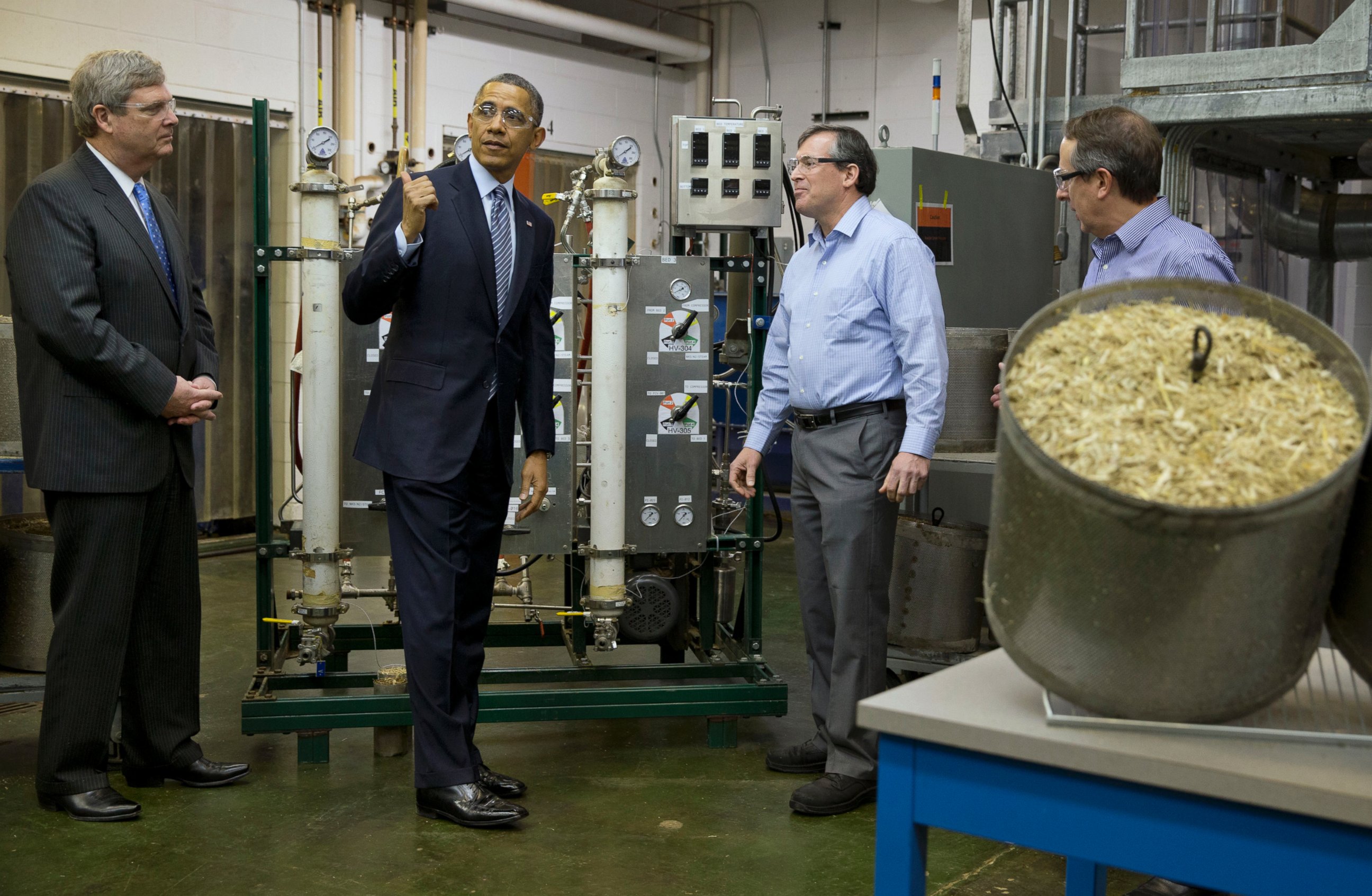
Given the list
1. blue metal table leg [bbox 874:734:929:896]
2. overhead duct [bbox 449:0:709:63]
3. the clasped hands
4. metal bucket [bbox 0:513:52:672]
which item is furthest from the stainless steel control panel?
overhead duct [bbox 449:0:709:63]

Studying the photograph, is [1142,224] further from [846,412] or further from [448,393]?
[448,393]

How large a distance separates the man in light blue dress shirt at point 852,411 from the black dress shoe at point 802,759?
221 mm

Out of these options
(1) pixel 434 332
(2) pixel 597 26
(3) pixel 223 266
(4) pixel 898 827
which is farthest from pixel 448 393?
(2) pixel 597 26

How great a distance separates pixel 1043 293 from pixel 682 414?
193cm

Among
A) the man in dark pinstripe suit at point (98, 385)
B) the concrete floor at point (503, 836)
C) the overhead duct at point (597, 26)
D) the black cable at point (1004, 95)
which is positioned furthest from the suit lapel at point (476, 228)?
the overhead duct at point (597, 26)

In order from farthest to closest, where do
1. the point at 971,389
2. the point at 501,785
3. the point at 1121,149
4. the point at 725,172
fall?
the point at 971,389, the point at 725,172, the point at 501,785, the point at 1121,149

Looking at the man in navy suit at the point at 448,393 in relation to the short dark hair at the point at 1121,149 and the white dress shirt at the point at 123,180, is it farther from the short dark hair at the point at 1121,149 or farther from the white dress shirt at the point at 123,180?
the short dark hair at the point at 1121,149

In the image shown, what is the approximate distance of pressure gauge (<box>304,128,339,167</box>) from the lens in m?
3.19

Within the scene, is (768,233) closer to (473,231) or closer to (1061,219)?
(473,231)

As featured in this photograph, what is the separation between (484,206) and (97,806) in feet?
5.27

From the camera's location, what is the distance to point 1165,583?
3.44 feet

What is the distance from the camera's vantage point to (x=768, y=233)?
11.9ft

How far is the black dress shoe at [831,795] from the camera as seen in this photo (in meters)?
2.92

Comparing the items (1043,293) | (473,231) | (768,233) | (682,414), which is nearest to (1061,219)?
(1043,293)
